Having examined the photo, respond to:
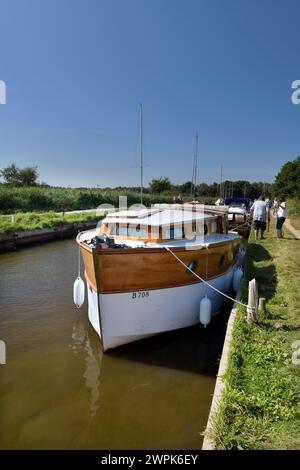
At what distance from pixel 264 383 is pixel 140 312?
112 inches

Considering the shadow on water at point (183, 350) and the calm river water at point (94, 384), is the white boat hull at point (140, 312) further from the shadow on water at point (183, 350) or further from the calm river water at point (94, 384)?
the calm river water at point (94, 384)

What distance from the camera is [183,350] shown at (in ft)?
23.2

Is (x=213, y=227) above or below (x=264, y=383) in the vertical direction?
above

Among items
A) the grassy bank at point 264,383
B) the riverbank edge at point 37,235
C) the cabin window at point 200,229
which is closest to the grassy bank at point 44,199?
the riverbank edge at point 37,235

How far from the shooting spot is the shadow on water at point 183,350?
655 cm

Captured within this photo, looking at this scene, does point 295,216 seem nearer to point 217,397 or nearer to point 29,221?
point 29,221

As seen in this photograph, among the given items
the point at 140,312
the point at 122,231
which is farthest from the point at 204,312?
the point at 122,231

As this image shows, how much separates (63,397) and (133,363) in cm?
151

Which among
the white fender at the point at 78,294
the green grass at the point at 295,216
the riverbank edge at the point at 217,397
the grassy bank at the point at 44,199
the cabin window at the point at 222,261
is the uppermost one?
the grassy bank at the point at 44,199

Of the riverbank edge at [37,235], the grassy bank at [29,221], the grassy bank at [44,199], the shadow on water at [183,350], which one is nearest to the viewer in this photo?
the shadow on water at [183,350]

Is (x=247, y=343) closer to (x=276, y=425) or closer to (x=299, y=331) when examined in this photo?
(x=299, y=331)

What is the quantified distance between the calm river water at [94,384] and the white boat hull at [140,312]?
1.22 feet

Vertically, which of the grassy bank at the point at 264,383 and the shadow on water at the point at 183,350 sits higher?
the grassy bank at the point at 264,383

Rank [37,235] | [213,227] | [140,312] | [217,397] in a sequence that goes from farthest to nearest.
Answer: [37,235] < [213,227] < [140,312] < [217,397]
